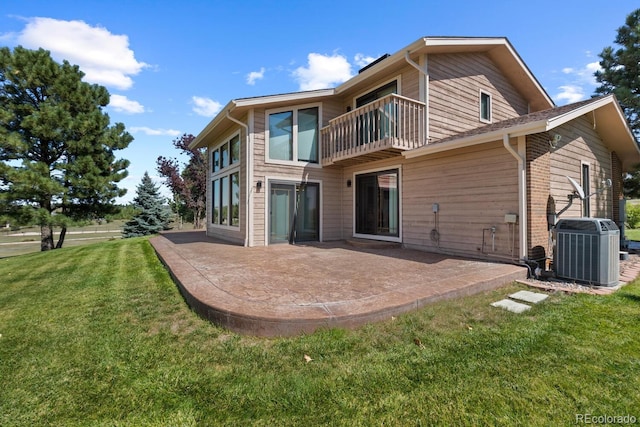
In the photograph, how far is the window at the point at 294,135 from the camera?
8.84 metres

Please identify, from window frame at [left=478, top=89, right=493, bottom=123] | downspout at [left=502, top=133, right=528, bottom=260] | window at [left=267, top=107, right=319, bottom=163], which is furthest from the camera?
window frame at [left=478, top=89, right=493, bottom=123]

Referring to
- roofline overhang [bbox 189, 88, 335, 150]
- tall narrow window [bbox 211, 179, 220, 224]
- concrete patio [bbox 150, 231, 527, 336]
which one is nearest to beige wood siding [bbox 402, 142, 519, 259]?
concrete patio [bbox 150, 231, 527, 336]

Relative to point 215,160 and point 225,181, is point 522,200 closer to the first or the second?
point 225,181

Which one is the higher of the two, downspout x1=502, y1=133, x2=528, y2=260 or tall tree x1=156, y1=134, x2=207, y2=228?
tall tree x1=156, y1=134, x2=207, y2=228

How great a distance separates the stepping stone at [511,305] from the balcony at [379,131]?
4445 mm

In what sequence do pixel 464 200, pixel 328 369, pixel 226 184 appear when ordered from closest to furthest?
pixel 328 369
pixel 464 200
pixel 226 184

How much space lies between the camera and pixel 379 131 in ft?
24.8

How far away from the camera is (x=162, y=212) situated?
18.1 meters

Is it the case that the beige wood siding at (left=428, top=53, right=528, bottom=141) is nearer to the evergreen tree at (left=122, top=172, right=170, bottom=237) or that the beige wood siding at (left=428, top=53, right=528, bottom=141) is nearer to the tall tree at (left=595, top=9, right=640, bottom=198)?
the tall tree at (left=595, top=9, right=640, bottom=198)

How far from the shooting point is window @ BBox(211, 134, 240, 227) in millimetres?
9656

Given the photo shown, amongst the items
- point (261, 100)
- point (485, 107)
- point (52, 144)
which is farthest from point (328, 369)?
point (52, 144)

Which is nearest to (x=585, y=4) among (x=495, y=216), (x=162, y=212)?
(x=495, y=216)

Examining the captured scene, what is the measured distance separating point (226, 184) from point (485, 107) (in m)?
9.27

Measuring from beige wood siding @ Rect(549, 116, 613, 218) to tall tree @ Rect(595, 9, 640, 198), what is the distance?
4.32 meters
